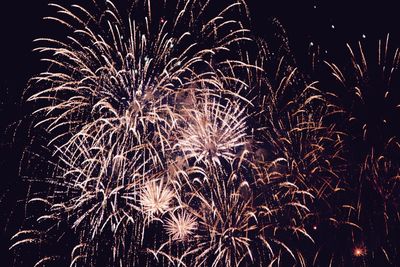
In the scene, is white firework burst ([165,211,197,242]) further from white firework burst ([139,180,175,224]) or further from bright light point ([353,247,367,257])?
bright light point ([353,247,367,257])

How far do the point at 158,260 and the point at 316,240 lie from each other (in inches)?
150

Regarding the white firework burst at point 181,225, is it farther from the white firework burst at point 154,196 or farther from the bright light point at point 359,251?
the bright light point at point 359,251

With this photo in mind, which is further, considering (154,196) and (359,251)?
(359,251)

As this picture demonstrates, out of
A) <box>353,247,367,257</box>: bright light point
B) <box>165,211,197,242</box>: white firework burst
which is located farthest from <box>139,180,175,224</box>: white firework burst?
<box>353,247,367,257</box>: bright light point

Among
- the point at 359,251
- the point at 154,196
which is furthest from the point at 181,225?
the point at 359,251

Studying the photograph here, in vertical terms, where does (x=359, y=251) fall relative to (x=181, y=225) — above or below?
below

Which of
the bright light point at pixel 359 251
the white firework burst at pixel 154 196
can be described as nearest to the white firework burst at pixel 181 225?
the white firework burst at pixel 154 196

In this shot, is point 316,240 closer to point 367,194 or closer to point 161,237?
point 367,194

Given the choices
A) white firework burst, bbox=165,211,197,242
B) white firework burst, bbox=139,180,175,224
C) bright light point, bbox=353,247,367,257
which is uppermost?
white firework burst, bbox=139,180,175,224

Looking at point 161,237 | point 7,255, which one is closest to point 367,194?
point 161,237

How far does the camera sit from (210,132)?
8.72 metres

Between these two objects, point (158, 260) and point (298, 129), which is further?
point (158, 260)

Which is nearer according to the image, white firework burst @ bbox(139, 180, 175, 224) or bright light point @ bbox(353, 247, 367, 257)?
white firework burst @ bbox(139, 180, 175, 224)

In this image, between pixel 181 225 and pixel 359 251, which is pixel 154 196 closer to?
pixel 181 225
